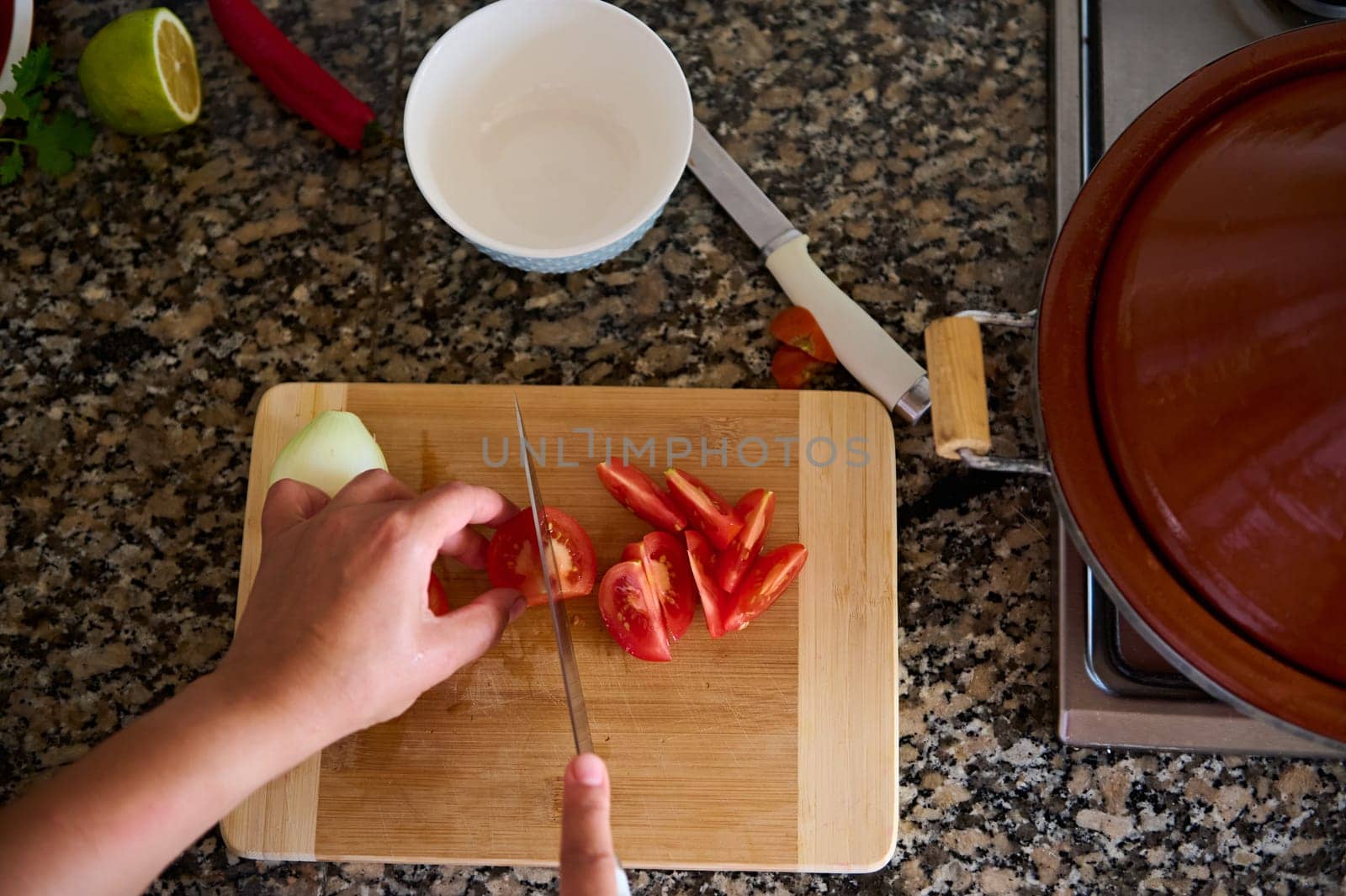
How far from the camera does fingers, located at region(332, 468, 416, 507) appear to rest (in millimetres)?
977

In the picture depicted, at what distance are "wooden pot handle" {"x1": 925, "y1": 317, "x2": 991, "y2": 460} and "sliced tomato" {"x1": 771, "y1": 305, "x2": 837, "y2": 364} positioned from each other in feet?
0.86

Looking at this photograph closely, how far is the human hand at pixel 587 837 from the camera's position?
76 cm

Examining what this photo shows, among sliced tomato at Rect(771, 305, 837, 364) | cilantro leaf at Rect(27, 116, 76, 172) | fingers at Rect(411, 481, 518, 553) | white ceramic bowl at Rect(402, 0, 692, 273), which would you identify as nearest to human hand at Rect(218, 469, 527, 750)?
fingers at Rect(411, 481, 518, 553)

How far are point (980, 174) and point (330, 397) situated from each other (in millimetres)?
876

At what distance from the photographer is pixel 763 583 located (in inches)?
A: 41.4

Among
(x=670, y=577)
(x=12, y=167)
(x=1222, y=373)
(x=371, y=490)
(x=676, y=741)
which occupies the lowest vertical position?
(x=676, y=741)

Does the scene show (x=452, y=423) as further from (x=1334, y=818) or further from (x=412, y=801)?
(x=1334, y=818)

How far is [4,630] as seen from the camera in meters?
1.16

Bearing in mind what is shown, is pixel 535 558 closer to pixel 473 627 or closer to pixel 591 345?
pixel 473 627

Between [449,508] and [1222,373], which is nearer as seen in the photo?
[1222,373]

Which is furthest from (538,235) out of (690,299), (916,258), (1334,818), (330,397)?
(1334,818)

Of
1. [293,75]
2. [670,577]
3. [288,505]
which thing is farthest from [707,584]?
[293,75]

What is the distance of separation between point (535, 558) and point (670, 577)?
154mm

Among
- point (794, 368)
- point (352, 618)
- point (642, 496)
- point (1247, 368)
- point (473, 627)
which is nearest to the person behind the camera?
point (1247, 368)
